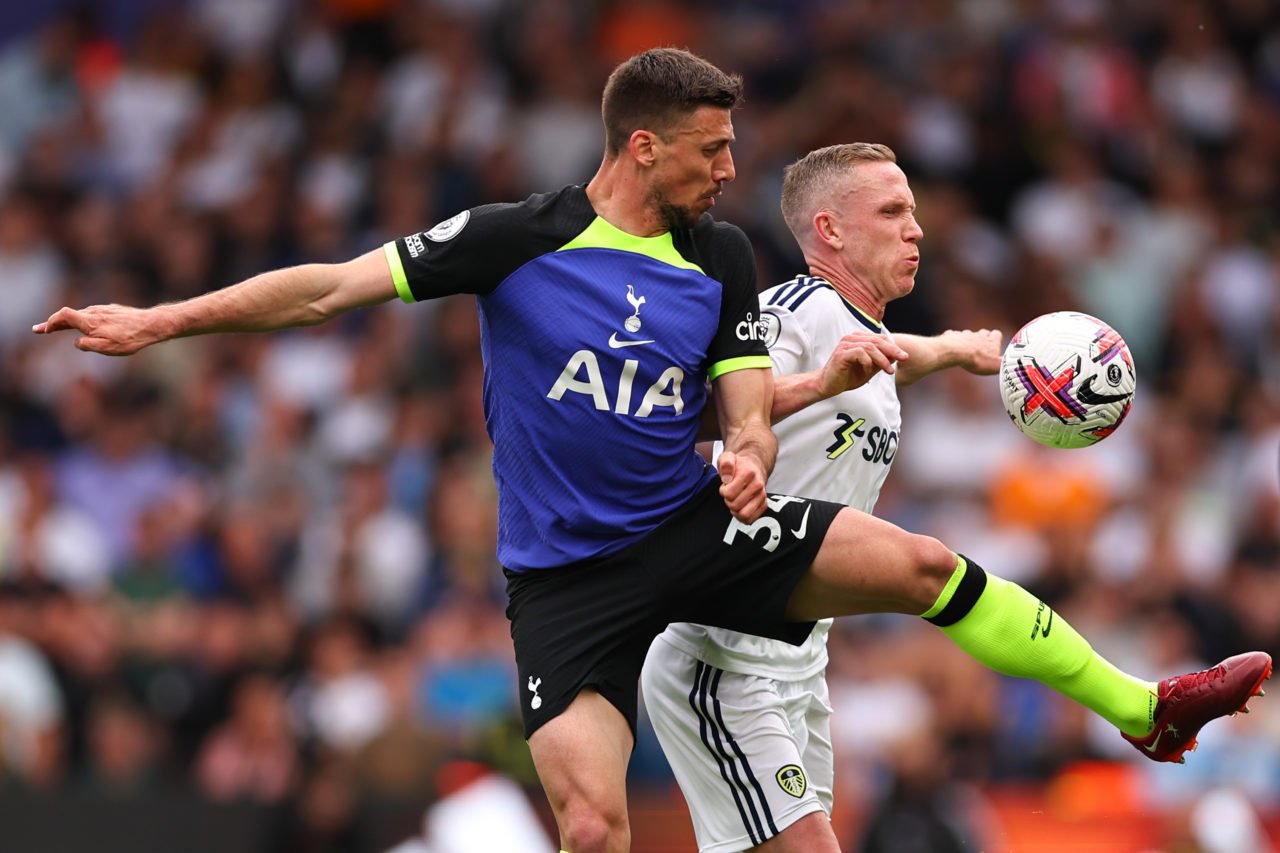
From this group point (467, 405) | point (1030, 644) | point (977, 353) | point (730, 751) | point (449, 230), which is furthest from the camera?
point (467, 405)

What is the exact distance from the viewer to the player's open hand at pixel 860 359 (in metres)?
6.07

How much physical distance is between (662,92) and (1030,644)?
2058 millimetres

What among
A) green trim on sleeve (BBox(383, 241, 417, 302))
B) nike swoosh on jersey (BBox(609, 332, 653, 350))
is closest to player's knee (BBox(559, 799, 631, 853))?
nike swoosh on jersey (BBox(609, 332, 653, 350))

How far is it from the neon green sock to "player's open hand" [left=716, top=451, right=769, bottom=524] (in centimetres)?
67

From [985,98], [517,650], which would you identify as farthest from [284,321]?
[985,98]

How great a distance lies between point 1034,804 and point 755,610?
494 centimetres

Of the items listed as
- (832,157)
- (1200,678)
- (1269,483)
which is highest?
(832,157)

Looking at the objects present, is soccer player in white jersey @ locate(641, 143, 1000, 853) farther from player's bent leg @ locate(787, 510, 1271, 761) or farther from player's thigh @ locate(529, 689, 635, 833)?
player's thigh @ locate(529, 689, 635, 833)

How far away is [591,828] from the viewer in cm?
583

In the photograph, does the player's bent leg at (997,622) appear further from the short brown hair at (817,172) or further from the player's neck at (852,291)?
the short brown hair at (817,172)

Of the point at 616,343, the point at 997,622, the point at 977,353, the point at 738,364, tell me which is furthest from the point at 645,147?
the point at 997,622

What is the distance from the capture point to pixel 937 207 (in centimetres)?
1419

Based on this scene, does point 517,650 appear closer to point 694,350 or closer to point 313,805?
point 694,350

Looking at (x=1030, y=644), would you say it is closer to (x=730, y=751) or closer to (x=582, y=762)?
(x=730, y=751)
